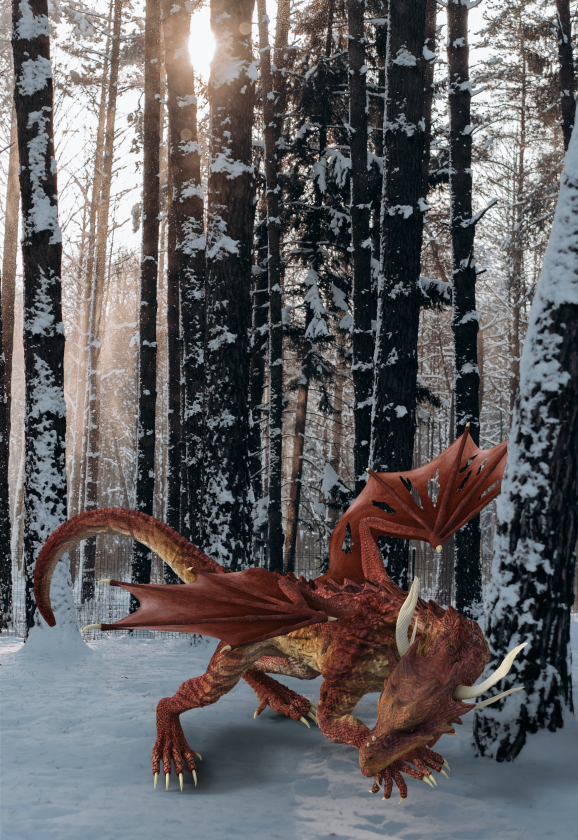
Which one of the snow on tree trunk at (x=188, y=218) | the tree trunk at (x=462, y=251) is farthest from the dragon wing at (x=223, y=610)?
the tree trunk at (x=462, y=251)

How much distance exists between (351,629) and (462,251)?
845cm

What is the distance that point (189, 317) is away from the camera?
9656 mm

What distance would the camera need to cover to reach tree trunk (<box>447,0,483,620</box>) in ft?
34.9

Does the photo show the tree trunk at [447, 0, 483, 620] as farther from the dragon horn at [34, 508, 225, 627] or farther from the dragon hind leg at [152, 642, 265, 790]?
the dragon hind leg at [152, 642, 265, 790]

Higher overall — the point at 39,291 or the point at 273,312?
the point at 273,312

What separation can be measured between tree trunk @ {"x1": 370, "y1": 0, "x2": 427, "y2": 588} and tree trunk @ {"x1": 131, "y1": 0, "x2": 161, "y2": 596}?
5490mm

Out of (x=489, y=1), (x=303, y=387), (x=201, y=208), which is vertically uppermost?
(x=489, y=1)

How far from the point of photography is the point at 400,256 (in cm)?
680

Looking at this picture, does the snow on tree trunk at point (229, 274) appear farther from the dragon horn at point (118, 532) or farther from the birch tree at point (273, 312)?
the birch tree at point (273, 312)

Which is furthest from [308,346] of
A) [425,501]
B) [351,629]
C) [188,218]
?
[351,629]

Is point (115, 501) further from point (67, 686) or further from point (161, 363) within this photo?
point (67, 686)

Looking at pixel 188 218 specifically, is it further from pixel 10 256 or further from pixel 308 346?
pixel 308 346

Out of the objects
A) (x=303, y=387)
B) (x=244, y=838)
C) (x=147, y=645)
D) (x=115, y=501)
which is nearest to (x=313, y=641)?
A: (x=244, y=838)

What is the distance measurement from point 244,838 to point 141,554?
8.10m
